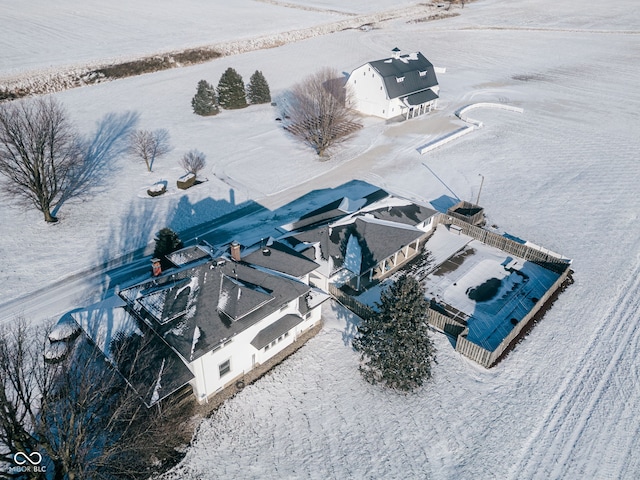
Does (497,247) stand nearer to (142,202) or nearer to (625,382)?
(625,382)

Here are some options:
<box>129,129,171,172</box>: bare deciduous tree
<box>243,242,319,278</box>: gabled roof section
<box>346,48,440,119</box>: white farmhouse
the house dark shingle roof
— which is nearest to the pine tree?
<box>346,48,440,119</box>: white farmhouse

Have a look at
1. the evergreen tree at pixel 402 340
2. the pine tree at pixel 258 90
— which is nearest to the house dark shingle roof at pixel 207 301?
A: the evergreen tree at pixel 402 340

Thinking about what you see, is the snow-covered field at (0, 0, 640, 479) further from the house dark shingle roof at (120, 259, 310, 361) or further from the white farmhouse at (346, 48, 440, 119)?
the house dark shingle roof at (120, 259, 310, 361)

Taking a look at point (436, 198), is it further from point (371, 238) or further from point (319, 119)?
point (319, 119)

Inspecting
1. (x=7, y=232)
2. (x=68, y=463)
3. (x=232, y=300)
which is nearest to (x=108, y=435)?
(x=68, y=463)

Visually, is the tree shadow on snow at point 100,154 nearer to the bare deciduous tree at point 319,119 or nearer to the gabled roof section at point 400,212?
the bare deciduous tree at point 319,119

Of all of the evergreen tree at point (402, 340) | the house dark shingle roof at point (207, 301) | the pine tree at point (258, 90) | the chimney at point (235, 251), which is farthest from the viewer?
the pine tree at point (258, 90)
